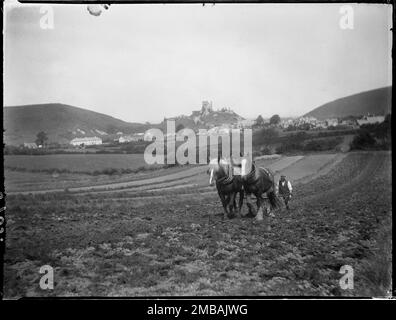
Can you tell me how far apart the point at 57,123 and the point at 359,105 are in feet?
13.7

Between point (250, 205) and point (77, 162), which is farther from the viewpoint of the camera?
point (250, 205)

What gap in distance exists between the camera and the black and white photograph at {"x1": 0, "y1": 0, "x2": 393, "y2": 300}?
423 centimetres

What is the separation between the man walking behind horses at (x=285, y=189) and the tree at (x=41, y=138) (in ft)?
11.2

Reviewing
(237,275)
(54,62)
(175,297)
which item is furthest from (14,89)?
(237,275)

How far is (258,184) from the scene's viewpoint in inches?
178

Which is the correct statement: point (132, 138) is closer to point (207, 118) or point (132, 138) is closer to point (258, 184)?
point (207, 118)

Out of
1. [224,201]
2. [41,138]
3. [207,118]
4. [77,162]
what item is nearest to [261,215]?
[224,201]

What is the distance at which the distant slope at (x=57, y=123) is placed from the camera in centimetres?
426

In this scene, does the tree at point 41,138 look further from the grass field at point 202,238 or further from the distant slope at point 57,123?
the grass field at point 202,238

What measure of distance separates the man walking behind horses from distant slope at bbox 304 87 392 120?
1.00m

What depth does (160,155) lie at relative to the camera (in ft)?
14.7

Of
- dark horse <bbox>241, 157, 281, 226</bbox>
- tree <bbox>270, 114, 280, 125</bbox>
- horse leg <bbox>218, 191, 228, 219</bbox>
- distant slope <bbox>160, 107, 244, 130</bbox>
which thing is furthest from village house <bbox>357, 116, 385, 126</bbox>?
horse leg <bbox>218, 191, 228, 219</bbox>
